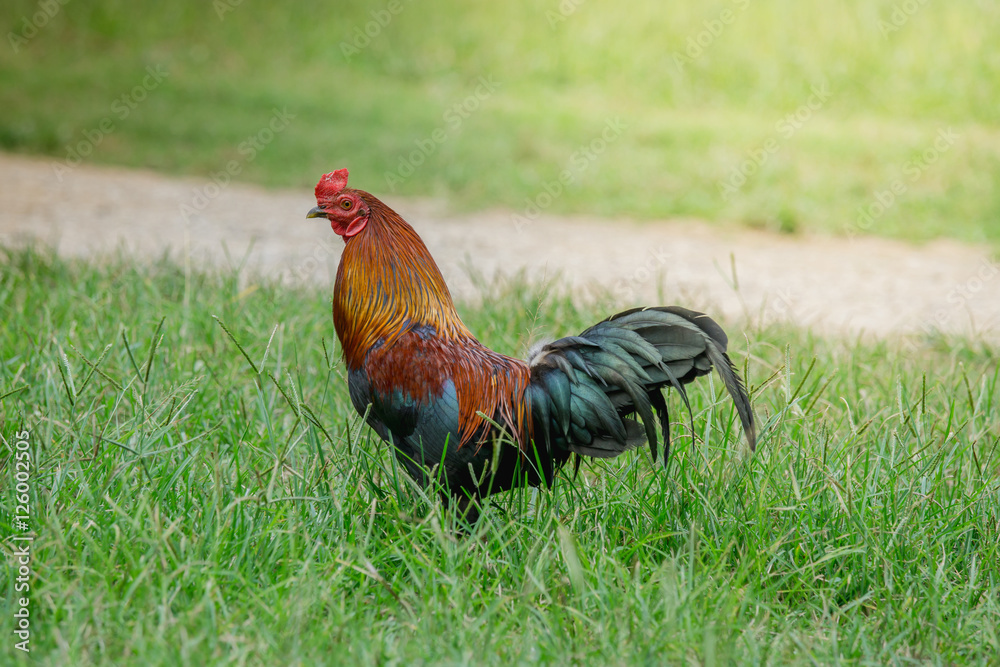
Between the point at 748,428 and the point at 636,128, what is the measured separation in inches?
316

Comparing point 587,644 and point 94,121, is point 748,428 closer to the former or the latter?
point 587,644

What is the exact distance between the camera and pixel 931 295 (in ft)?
→ 19.3

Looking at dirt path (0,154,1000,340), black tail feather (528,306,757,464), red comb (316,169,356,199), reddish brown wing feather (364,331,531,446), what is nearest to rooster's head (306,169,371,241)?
red comb (316,169,356,199)

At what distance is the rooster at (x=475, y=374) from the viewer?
2.36m

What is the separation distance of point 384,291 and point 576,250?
4427mm

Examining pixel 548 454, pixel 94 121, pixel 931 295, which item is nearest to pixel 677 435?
pixel 548 454

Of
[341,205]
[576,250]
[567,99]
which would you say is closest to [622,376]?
[341,205]

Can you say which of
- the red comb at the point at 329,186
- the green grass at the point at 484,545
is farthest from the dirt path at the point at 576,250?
the red comb at the point at 329,186

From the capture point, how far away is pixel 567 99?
11.2m

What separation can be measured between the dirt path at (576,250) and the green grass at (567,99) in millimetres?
458

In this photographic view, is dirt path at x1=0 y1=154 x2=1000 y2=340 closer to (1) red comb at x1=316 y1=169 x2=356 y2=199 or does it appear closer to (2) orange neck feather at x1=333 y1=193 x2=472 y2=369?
(2) orange neck feather at x1=333 y1=193 x2=472 y2=369

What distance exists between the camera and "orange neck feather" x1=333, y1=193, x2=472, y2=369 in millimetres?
2621

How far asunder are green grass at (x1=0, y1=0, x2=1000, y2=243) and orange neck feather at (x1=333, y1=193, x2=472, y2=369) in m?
5.29

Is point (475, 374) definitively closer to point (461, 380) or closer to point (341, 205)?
point (461, 380)
